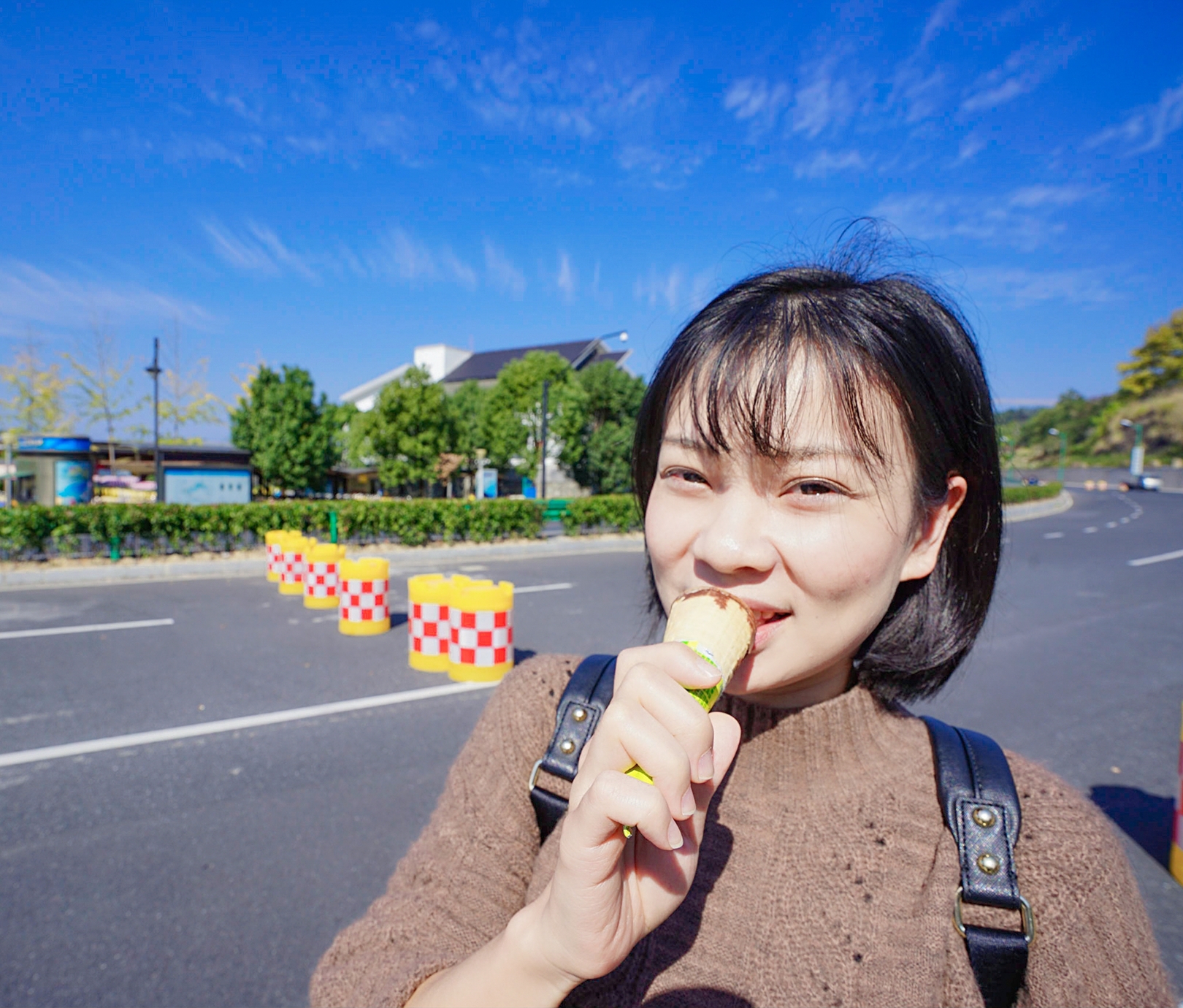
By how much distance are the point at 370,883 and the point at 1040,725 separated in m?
5.29

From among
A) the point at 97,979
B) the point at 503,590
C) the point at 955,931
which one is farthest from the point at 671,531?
the point at 503,590

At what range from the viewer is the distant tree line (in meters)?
26.8

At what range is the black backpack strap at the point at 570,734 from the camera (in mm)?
1314

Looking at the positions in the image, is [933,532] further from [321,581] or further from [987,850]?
[321,581]

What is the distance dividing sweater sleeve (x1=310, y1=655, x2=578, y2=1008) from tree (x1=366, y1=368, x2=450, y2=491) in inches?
1035

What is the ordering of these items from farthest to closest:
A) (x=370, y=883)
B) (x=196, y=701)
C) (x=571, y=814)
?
(x=196, y=701) < (x=370, y=883) < (x=571, y=814)

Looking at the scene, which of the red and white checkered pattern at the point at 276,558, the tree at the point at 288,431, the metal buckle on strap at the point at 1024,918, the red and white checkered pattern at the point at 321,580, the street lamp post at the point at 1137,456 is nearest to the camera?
the metal buckle on strap at the point at 1024,918

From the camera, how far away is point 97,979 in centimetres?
289

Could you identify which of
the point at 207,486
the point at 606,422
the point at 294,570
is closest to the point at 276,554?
the point at 294,570

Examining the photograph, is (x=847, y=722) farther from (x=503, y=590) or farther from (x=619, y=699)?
(x=503, y=590)

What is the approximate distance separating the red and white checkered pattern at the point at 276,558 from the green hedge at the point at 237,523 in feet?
9.27

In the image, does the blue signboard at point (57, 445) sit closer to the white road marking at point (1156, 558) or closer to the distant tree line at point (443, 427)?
the distant tree line at point (443, 427)

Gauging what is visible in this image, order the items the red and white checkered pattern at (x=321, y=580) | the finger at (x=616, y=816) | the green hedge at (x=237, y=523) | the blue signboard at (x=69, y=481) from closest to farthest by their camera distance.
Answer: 1. the finger at (x=616, y=816)
2. the red and white checkered pattern at (x=321, y=580)
3. the green hedge at (x=237, y=523)
4. the blue signboard at (x=69, y=481)

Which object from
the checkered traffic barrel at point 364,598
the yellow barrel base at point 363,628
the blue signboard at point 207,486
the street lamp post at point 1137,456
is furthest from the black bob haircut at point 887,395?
the street lamp post at point 1137,456
